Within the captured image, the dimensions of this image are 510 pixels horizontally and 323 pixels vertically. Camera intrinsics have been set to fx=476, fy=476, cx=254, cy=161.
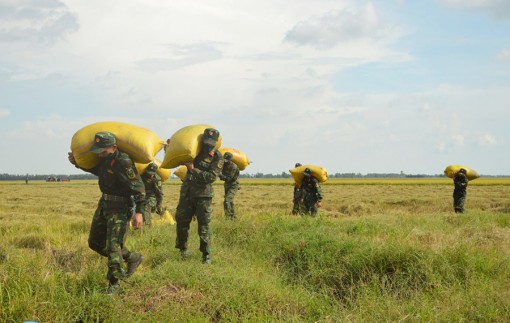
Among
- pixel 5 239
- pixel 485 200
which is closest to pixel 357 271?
pixel 5 239

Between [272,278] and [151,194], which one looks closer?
[272,278]

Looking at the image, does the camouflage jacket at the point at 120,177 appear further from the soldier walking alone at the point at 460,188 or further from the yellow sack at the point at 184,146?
the soldier walking alone at the point at 460,188

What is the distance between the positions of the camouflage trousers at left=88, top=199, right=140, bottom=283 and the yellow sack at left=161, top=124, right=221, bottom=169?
1309 mm

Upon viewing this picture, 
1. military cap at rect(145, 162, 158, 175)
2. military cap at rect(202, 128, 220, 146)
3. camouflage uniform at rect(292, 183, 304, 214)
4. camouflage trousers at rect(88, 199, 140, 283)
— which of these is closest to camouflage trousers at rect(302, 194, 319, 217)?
camouflage uniform at rect(292, 183, 304, 214)

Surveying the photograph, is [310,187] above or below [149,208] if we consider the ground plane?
above

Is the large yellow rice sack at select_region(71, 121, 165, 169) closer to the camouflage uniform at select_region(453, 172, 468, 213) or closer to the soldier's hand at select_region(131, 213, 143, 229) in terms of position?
the soldier's hand at select_region(131, 213, 143, 229)

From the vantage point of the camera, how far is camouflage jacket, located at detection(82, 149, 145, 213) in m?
5.01

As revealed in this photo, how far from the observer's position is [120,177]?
5.00m

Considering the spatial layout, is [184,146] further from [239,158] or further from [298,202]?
[298,202]

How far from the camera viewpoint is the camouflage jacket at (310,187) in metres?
12.1

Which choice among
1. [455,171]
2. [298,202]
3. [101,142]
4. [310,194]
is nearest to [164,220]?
[298,202]

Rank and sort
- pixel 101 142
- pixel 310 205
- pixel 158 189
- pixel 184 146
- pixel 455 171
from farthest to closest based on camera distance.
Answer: pixel 455 171 → pixel 310 205 → pixel 158 189 → pixel 184 146 → pixel 101 142

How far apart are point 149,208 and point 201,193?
12.5ft

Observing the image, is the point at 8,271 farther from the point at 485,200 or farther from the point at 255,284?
the point at 485,200
